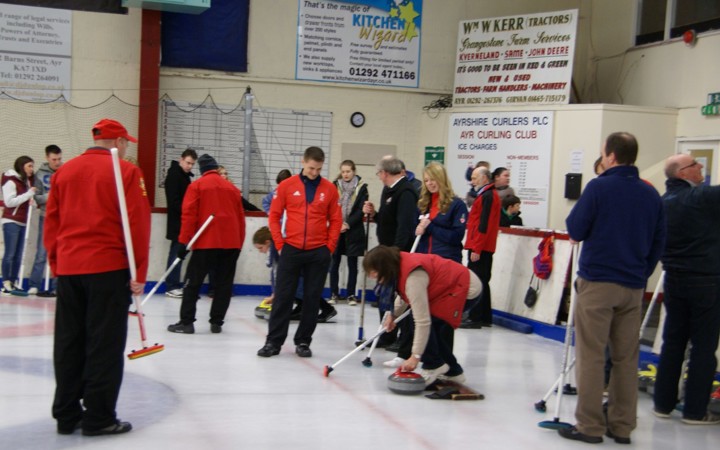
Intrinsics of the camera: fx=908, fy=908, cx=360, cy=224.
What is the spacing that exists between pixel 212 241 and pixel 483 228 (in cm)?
278

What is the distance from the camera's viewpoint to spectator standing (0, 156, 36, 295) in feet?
32.7

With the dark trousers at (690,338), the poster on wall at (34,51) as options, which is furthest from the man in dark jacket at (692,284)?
the poster on wall at (34,51)

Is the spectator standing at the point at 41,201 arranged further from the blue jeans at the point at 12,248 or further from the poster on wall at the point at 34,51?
the poster on wall at the point at 34,51

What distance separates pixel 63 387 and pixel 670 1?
10525mm

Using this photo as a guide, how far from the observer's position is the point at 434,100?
1415 centimetres

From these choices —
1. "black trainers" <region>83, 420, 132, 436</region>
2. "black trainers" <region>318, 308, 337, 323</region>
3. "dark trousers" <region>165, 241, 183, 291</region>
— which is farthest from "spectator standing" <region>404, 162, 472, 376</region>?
"dark trousers" <region>165, 241, 183, 291</region>

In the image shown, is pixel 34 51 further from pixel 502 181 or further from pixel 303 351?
pixel 303 351

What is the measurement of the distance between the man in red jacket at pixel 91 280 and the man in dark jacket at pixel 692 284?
325 centimetres

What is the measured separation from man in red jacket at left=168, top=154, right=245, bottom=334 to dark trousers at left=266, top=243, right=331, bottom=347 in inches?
46.1

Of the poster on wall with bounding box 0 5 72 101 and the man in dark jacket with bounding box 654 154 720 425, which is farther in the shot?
the poster on wall with bounding box 0 5 72 101

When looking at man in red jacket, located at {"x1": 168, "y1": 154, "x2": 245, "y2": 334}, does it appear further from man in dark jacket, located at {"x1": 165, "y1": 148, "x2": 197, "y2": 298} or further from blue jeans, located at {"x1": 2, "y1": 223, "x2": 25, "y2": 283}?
blue jeans, located at {"x1": 2, "y1": 223, "x2": 25, "y2": 283}

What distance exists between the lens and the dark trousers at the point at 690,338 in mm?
5625

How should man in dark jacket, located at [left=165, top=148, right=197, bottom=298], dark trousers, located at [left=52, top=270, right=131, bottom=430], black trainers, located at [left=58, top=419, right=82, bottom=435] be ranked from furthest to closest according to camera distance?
man in dark jacket, located at [left=165, top=148, right=197, bottom=298], black trainers, located at [left=58, top=419, right=82, bottom=435], dark trousers, located at [left=52, top=270, right=131, bottom=430]

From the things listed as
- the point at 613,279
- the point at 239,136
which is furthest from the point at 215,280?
the point at 239,136
